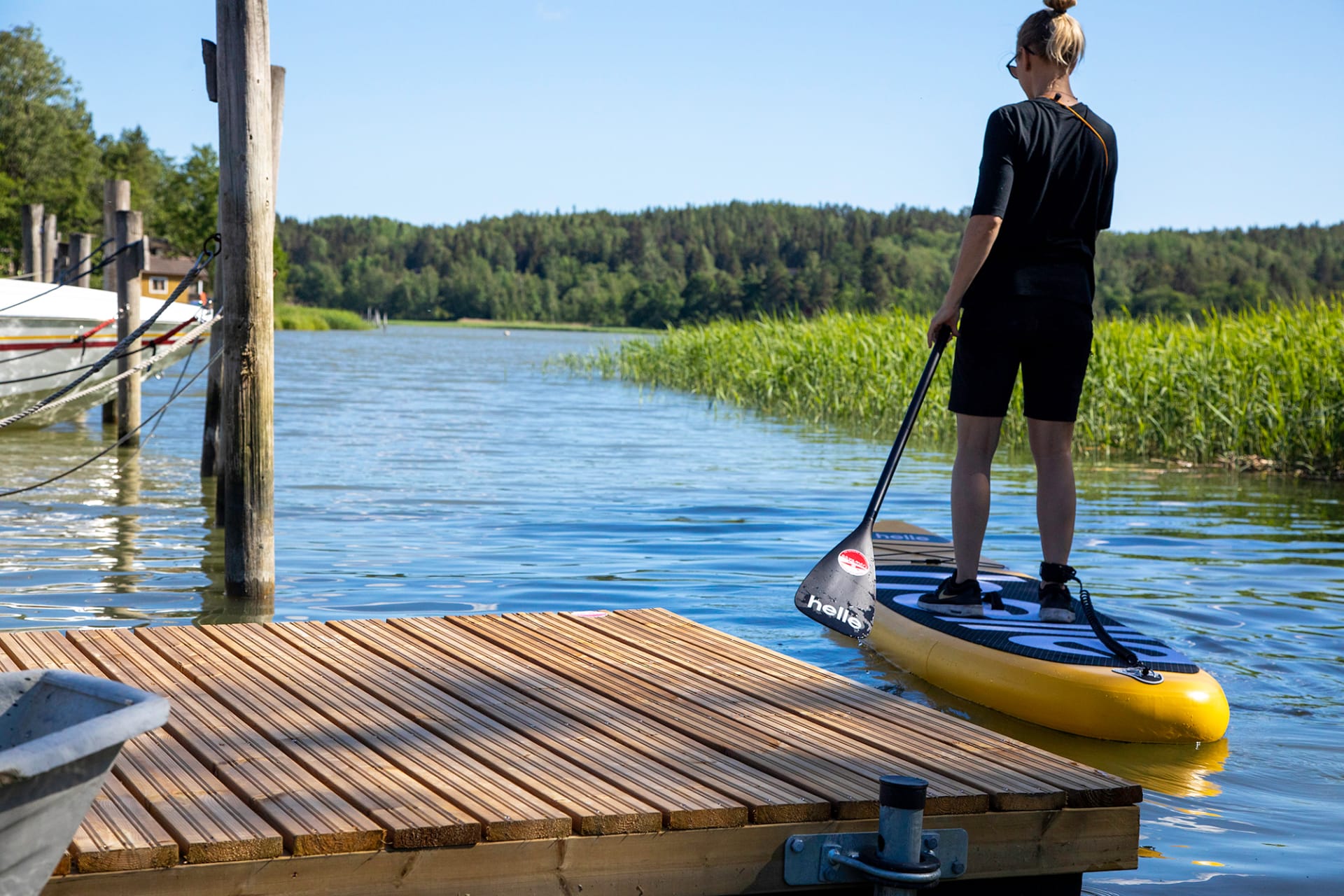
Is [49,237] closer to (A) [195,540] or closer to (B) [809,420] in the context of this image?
(B) [809,420]

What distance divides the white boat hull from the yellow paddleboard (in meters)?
7.21

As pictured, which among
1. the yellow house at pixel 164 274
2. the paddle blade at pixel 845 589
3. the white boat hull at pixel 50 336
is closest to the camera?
the paddle blade at pixel 845 589

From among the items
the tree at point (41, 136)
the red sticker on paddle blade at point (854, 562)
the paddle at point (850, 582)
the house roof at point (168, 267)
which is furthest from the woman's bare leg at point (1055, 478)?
the tree at point (41, 136)

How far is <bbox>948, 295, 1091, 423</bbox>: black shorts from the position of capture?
4.35 meters

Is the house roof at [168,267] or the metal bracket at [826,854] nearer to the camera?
the metal bracket at [826,854]

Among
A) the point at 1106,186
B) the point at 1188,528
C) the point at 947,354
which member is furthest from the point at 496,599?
the point at 947,354

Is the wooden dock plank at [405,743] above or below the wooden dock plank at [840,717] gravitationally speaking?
above

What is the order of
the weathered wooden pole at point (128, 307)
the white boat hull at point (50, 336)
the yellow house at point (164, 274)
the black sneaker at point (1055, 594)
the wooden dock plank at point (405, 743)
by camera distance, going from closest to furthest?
the wooden dock plank at point (405, 743) → the black sneaker at point (1055, 594) → the white boat hull at point (50, 336) → the weathered wooden pole at point (128, 307) → the yellow house at point (164, 274)

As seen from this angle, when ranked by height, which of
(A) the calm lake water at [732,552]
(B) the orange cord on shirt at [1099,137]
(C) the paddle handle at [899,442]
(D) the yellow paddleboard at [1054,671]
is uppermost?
(B) the orange cord on shirt at [1099,137]

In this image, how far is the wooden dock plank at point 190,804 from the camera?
226cm

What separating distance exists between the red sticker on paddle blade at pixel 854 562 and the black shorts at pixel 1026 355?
0.60m

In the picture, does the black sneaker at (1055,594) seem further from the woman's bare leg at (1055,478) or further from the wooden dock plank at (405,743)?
the wooden dock plank at (405,743)

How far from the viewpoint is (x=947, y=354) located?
15.2 m

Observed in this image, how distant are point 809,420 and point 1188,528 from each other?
8.86 meters
